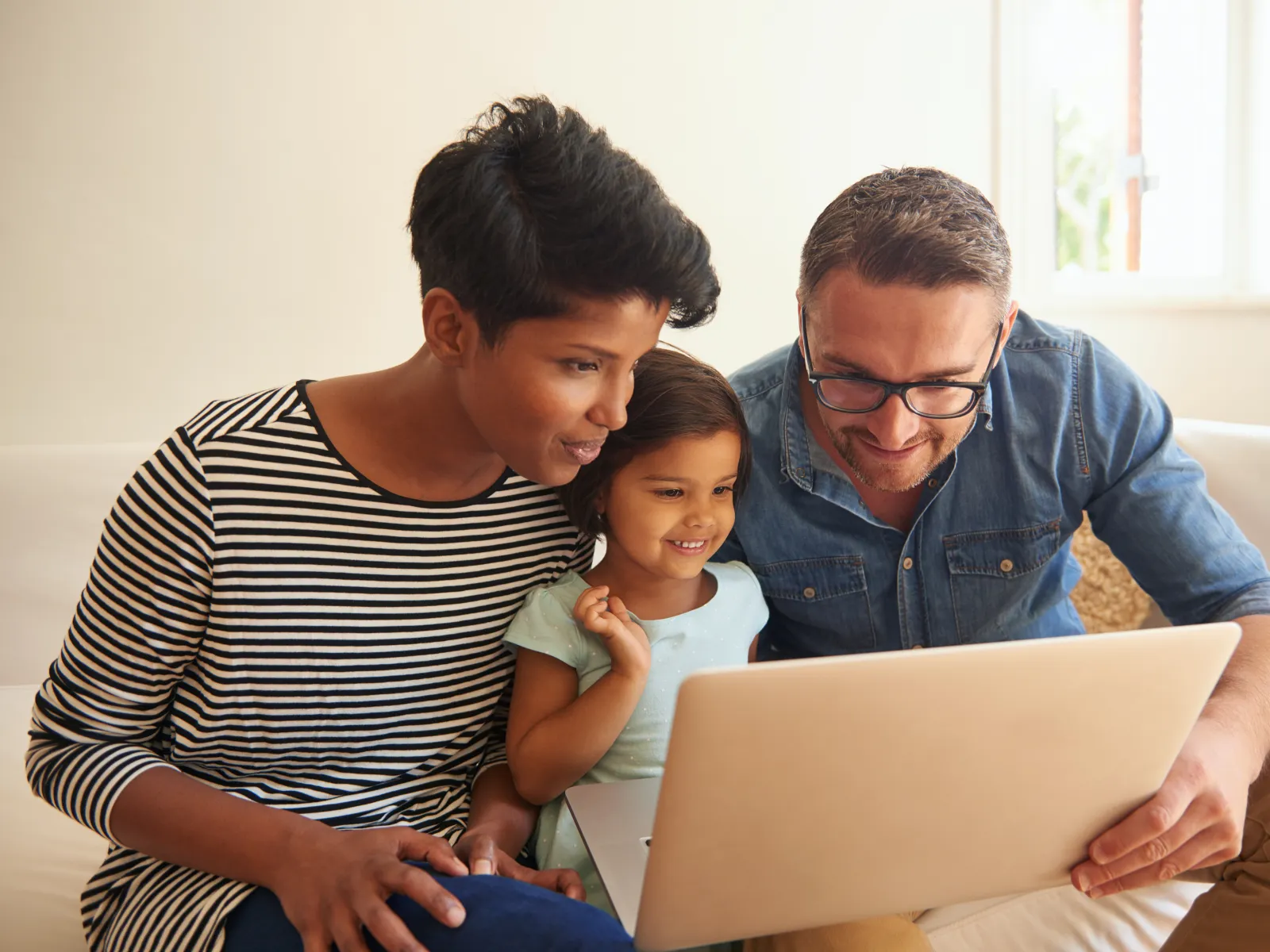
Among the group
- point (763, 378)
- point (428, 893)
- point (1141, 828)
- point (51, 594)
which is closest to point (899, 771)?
point (1141, 828)

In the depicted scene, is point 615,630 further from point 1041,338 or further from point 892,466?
point 1041,338

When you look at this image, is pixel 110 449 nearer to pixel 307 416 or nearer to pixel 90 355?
pixel 90 355

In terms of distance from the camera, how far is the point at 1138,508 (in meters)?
1.30

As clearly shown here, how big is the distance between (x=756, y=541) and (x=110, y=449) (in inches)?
46.0

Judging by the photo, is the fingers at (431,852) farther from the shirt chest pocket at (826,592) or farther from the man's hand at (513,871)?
the shirt chest pocket at (826,592)

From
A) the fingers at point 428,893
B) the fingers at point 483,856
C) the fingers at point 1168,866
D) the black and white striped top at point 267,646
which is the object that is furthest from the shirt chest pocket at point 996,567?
the fingers at point 428,893

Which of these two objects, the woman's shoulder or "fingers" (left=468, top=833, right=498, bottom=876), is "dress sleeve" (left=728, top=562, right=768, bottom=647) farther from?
the woman's shoulder

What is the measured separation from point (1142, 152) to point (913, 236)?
2492 mm

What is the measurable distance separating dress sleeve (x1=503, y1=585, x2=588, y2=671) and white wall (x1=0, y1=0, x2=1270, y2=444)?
4.24ft

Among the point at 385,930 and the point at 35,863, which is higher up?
the point at 385,930

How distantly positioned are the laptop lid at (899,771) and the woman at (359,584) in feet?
0.60

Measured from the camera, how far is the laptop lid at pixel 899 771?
68 cm

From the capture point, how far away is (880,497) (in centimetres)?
139

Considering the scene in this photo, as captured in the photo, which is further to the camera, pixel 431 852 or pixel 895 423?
pixel 895 423
